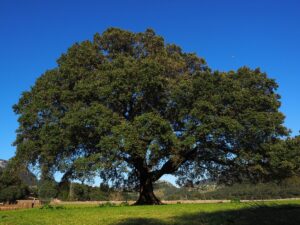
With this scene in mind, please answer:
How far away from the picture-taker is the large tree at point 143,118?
2758 cm

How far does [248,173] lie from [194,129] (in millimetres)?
7043

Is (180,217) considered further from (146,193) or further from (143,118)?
(146,193)

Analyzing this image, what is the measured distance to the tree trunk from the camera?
33031 millimetres

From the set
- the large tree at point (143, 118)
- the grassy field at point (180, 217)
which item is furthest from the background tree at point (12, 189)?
the grassy field at point (180, 217)

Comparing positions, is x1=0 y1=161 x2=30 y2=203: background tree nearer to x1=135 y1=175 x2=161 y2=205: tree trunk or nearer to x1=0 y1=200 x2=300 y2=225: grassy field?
x1=135 y1=175 x2=161 y2=205: tree trunk

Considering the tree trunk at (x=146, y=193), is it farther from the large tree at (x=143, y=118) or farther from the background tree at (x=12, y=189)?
the background tree at (x=12, y=189)

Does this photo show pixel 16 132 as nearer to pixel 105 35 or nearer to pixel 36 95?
pixel 36 95

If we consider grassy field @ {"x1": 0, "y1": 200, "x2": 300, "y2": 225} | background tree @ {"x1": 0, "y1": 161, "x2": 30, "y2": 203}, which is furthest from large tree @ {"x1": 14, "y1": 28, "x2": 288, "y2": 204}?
background tree @ {"x1": 0, "y1": 161, "x2": 30, "y2": 203}

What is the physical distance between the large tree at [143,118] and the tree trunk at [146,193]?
0.29 ft

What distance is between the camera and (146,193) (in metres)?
33.5

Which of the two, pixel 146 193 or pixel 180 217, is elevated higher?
pixel 146 193

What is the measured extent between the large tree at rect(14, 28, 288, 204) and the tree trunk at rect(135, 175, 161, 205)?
0.29 feet

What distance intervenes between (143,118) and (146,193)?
9092 mm

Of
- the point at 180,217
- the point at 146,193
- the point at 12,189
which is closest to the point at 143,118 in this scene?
the point at 146,193
